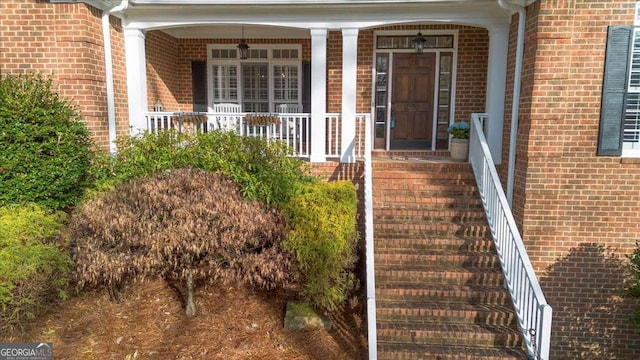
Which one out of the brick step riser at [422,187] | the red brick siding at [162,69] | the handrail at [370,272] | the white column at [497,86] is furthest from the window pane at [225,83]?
the white column at [497,86]

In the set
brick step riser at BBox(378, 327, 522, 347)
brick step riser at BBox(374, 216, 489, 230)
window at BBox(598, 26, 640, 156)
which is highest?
window at BBox(598, 26, 640, 156)

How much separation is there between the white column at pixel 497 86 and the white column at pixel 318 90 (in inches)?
105

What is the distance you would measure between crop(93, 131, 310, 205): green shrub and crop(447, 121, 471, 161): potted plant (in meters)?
2.83

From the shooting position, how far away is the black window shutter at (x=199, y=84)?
9.60m

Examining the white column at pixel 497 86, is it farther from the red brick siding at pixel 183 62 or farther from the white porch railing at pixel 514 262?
the red brick siding at pixel 183 62

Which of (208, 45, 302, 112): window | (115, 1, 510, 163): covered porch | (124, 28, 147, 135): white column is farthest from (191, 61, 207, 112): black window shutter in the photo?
(124, 28, 147, 135): white column

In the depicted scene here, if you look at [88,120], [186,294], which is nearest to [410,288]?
[186,294]

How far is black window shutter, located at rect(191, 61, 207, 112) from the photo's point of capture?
9.60 meters

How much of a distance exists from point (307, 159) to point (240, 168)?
2.25 meters

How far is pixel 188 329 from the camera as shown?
16.9 ft

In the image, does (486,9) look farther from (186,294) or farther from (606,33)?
(186,294)

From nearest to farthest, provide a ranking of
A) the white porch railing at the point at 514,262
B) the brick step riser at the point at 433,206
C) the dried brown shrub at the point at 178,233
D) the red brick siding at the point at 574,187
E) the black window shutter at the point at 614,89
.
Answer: the white porch railing at the point at 514,262 → the dried brown shrub at the point at 178,233 → the black window shutter at the point at 614,89 → the red brick siding at the point at 574,187 → the brick step riser at the point at 433,206

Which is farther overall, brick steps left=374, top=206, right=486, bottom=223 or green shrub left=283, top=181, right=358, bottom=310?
brick steps left=374, top=206, right=486, bottom=223

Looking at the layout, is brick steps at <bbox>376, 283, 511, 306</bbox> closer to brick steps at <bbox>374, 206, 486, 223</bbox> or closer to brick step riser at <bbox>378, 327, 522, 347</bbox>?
brick step riser at <bbox>378, 327, 522, 347</bbox>
